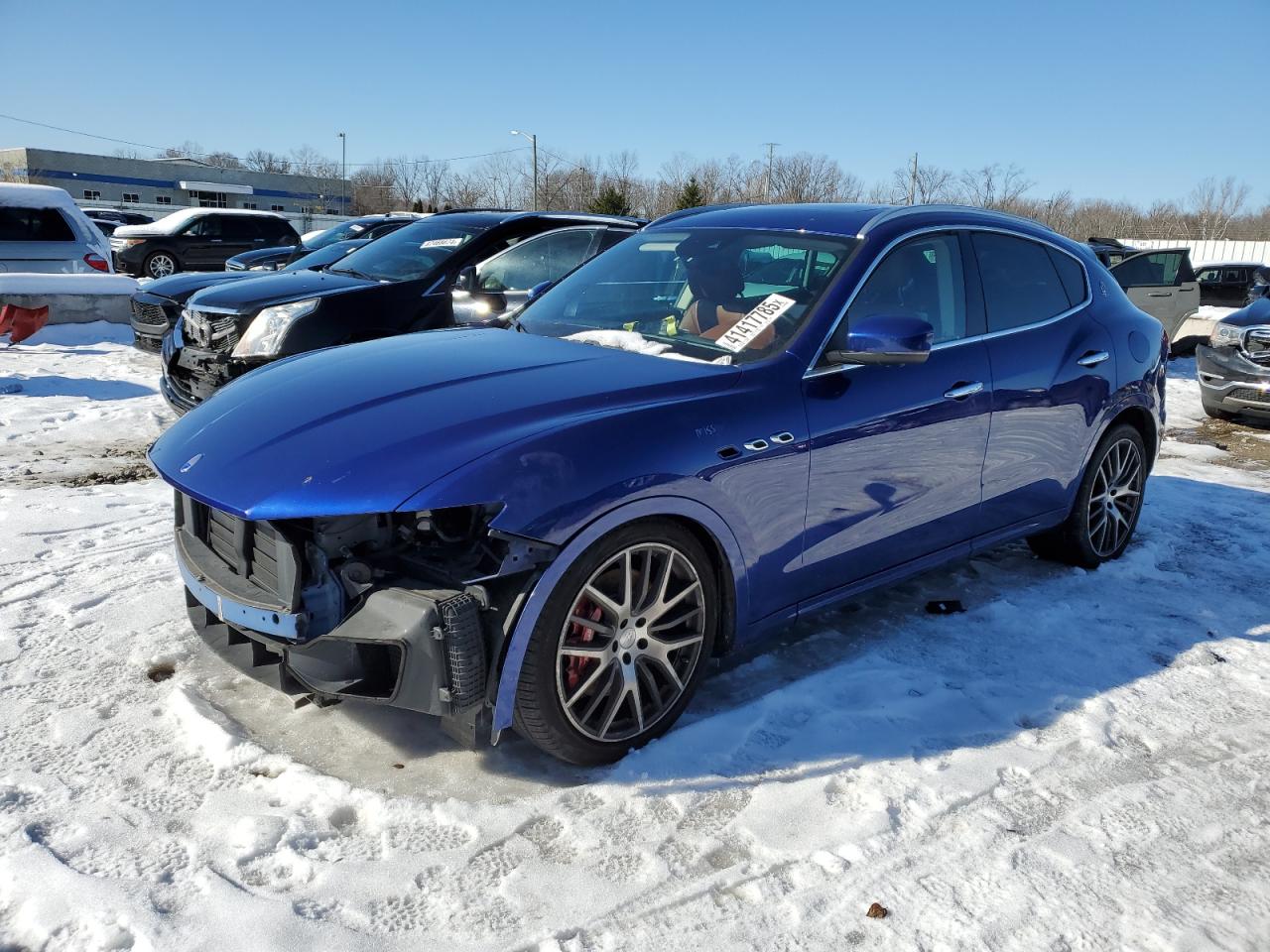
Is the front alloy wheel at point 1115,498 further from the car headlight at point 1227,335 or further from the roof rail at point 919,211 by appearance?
the car headlight at point 1227,335

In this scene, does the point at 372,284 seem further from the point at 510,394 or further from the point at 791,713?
the point at 791,713

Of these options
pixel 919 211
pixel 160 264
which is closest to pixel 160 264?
pixel 160 264

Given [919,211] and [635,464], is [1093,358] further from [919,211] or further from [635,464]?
[635,464]

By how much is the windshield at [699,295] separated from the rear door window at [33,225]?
12.2 meters

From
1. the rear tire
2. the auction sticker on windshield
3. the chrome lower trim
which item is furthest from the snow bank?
the rear tire

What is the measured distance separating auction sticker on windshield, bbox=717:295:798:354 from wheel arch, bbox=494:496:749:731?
2.48 feet

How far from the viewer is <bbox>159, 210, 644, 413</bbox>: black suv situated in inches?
251

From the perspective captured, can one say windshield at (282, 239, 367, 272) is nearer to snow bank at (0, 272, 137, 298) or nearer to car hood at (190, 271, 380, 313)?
car hood at (190, 271, 380, 313)

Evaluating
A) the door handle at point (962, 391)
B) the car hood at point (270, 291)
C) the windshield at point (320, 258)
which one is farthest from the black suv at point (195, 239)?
the door handle at point (962, 391)

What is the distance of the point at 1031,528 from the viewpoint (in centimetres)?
477

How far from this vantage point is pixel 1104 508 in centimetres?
521

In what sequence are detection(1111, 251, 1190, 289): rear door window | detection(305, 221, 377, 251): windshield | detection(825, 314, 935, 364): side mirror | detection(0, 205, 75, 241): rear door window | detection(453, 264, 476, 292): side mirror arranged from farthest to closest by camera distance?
detection(305, 221, 377, 251): windshield → detection(1111, 251, 1190, 289): rear door window → detection(0, 205, 75, 241): rear door window → detection(453, 264, 476, 292): side mirror → detection(825, 314, 935, 364): side mirror

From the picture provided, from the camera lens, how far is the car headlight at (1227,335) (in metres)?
9.60

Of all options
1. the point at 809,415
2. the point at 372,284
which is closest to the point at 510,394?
the point at 809,415
